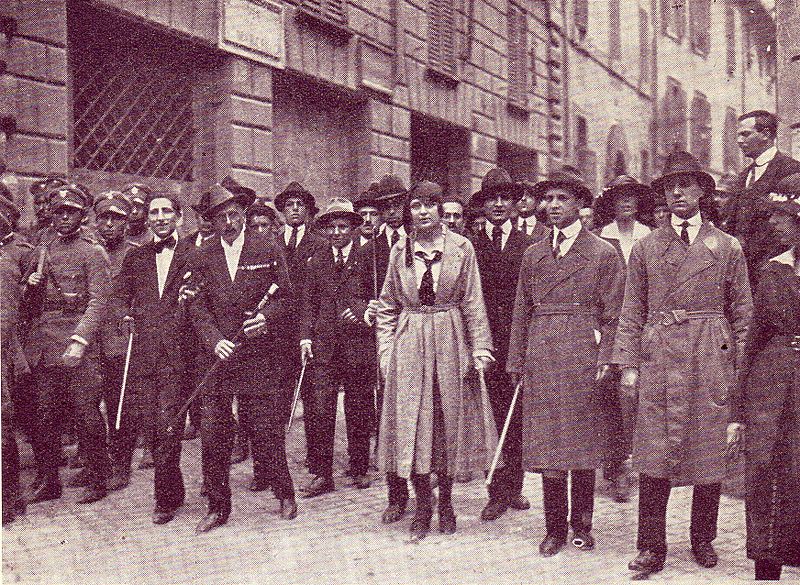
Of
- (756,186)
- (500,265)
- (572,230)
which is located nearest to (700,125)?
(756,186)

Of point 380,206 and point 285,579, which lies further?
point 380,206

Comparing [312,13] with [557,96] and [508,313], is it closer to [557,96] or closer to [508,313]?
[508,313]

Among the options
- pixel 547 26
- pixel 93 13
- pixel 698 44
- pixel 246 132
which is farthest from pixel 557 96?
pixel 93 13

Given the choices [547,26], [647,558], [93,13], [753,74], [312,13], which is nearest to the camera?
[647,558]

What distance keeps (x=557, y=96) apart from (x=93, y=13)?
1264 centimetres

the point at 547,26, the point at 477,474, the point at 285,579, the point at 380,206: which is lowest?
the point at 285,579

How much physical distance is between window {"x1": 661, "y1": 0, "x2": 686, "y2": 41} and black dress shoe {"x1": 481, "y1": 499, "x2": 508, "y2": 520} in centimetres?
2107

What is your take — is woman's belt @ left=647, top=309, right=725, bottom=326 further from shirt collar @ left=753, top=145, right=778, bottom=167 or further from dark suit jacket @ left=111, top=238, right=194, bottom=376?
dark suit jacket @ left=111, top=238, right=194, bottom=376

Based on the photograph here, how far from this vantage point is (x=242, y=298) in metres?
5.78

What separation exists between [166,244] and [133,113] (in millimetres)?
3028

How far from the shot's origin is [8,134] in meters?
7.23

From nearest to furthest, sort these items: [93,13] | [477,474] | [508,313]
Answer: [477,474] < [508,313] < [93,13]

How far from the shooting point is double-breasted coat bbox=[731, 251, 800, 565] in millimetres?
4125

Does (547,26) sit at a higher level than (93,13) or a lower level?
higher
